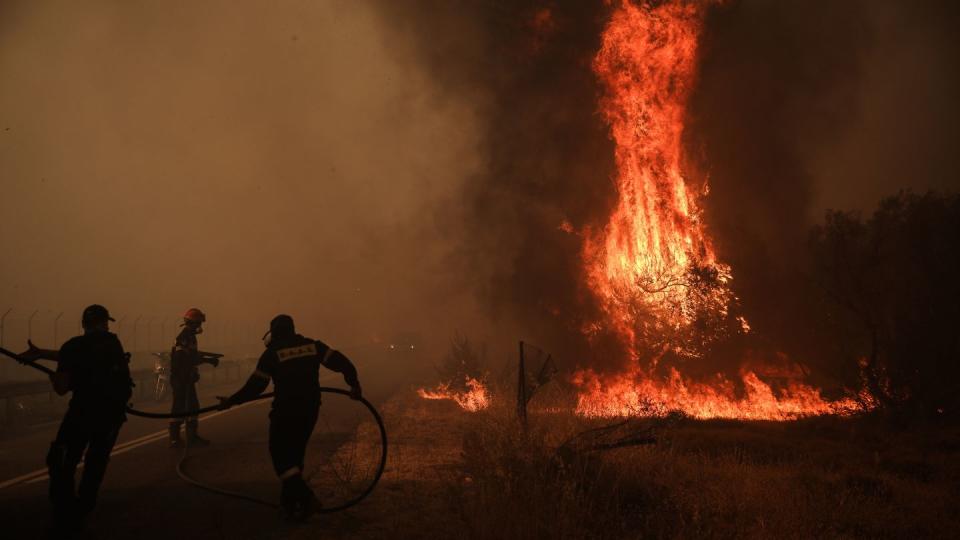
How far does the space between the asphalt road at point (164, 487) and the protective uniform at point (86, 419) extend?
0.43 metres

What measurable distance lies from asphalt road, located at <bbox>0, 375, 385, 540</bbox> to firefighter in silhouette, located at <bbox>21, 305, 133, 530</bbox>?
17.2 inches

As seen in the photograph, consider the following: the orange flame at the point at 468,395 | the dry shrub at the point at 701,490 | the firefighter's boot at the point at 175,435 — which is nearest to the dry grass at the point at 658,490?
the dry shrub at the point at 701,490

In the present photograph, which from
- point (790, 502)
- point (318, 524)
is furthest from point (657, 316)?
point (318, 524)

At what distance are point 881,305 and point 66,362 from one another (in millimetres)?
19936

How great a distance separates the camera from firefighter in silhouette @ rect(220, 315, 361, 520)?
629 centimetres

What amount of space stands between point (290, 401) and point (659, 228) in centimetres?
1490

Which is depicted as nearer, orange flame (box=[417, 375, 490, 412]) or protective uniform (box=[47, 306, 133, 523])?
protective uniform (box=[47, 306, 133, 523])

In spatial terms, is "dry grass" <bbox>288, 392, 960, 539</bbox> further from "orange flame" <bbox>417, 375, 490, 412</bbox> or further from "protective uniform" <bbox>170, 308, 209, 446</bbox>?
"orange flame" <bbox>417, 375, 490, 412</bbox>

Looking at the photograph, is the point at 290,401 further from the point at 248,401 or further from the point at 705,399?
the point at 705,399

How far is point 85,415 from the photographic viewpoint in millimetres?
6121

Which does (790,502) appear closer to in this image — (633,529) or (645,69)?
(633,529)

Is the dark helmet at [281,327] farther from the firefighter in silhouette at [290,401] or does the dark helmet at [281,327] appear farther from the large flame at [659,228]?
the large flame at [659,228]

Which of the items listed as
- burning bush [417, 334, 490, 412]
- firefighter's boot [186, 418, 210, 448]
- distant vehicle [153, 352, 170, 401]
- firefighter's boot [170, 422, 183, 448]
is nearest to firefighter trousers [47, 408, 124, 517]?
firefighter's boot [186, 418, 210, 448]

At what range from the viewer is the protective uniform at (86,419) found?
19.0ft
